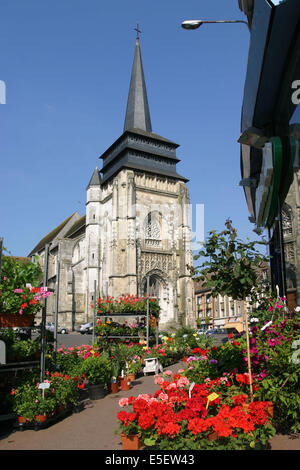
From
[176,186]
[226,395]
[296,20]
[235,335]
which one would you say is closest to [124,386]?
[235,335]

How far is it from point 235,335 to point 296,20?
218 inches

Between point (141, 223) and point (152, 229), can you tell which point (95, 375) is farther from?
point (152, 229)

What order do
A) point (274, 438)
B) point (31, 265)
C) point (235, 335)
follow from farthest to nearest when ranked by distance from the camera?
point (235, 335)
point (31, 265)
point (274, 438)

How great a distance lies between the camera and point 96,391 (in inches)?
299

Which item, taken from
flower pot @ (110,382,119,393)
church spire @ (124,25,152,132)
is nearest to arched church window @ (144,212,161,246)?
church spire @ (124,25,152,132)

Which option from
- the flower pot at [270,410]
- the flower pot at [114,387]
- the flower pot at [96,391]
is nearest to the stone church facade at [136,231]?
the flower pot at [114,387]

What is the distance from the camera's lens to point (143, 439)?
3.96 meters

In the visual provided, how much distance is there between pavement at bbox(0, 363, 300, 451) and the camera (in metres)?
4.36

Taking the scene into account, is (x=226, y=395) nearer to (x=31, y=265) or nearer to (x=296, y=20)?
(x=31, y=265)

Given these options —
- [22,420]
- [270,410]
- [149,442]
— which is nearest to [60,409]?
[22,420]

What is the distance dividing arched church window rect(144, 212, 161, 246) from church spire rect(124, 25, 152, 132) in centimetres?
1000

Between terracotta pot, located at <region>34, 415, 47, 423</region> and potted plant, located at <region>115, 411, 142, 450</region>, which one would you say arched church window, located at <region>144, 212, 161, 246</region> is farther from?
potted plant, located at <region>115, 411, 142, 450</region>

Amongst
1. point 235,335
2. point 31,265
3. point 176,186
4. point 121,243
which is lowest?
point 235,335
